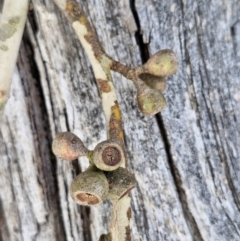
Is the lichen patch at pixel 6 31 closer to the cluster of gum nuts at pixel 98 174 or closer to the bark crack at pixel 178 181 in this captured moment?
the cluster of gum nuts at pixel 98 174

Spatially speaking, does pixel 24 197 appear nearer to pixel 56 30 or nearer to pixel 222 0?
pixel 56 30

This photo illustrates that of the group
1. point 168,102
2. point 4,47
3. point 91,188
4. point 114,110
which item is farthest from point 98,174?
point 168,102

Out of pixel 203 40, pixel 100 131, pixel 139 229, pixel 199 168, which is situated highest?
pixel 203 40

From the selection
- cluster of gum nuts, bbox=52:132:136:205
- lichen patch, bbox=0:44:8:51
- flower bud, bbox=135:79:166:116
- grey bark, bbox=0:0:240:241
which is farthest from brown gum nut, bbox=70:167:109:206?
grey bark, bbox=0:0:240:241

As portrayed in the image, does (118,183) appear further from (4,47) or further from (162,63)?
(4,47)

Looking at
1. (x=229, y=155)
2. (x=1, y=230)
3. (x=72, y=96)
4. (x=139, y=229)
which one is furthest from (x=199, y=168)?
(x=1, y=230)

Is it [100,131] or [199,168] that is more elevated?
[100,131]

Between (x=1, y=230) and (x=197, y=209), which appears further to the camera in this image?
(x=1, y=230)
